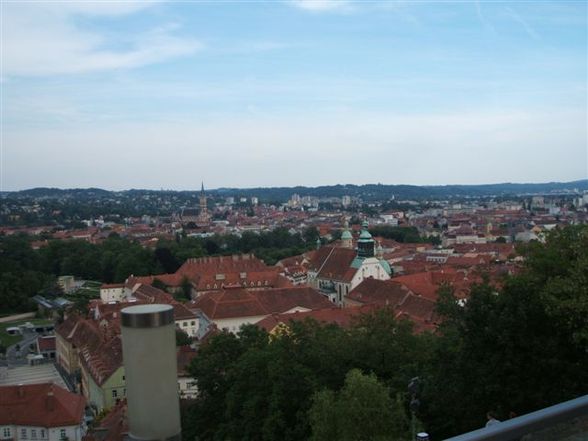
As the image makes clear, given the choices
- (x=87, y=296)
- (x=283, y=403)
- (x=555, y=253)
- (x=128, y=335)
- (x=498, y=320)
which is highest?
(x=128, y=335)

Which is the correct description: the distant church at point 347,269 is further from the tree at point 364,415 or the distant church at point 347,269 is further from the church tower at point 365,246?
the tree at point 364,415

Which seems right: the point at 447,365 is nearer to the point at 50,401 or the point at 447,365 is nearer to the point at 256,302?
the point at 50,401

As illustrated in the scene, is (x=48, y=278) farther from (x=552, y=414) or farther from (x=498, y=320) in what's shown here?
(x=552, y=414)

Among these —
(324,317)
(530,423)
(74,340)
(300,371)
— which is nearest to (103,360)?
(74,340)

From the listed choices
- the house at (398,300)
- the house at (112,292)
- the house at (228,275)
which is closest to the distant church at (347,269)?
the house at (228,275)

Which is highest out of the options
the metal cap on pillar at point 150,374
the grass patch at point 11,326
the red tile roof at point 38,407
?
the metal cap on pillar at point 150,374

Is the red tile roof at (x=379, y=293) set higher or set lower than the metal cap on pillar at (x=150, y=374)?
lower

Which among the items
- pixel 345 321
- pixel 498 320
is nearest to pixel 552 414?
pixel 498 320
